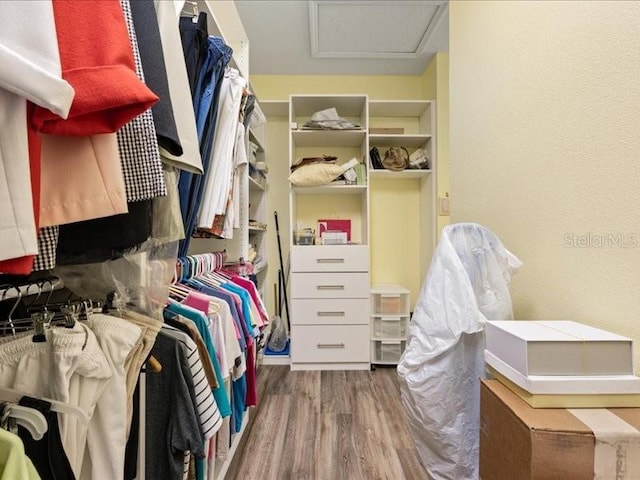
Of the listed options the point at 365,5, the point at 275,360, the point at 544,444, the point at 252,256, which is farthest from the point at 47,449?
the point at 365,5

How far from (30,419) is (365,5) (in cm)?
254

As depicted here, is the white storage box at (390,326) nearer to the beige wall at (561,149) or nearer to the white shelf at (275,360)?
the white shelf at (275,360)

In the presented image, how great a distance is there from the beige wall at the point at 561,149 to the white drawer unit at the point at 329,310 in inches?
52.0

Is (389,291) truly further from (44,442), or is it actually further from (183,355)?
(44,442)

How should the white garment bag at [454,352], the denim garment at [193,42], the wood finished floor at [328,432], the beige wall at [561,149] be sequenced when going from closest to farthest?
the beige wall at [561,149] < the denim garment at [193,42] < the white garment bag at [454,352] < the wood finished floor at [328,432]

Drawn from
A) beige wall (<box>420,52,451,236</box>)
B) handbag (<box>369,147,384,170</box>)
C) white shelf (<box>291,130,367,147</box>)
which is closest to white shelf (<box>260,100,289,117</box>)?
white shelf (<box>291,130,367,147</box>)

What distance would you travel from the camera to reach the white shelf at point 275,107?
9.63 feet

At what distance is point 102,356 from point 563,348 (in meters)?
0.95

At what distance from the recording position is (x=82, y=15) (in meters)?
0.48

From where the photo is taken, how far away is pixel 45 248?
0.51m

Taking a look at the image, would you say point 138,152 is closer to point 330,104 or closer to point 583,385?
point 583,385

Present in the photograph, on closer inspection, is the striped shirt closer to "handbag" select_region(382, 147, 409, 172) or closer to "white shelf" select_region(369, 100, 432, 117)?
"handbag" select_region(382, 147, 409, 172)

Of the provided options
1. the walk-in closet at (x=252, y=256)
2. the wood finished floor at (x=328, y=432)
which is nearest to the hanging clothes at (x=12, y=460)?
the walk-in closet at (x=252, y=256)

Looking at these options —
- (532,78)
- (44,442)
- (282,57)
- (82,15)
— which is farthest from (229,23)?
(44,442)
